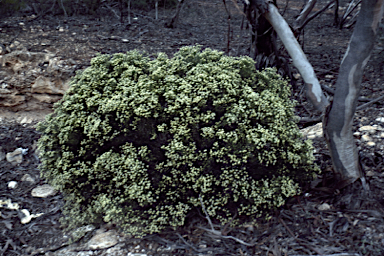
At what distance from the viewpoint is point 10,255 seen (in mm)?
3162

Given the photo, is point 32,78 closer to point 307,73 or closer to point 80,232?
point 80,232

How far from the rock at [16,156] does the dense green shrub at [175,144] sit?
6.52 feet

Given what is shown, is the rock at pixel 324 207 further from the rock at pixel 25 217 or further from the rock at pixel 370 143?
the rock at pixel 25 217

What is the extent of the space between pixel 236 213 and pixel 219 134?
0.77m

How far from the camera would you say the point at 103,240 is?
3.11 metres

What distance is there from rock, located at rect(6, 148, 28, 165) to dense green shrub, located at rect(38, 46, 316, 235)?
1.99m

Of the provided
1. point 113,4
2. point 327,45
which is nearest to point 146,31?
point 113,4

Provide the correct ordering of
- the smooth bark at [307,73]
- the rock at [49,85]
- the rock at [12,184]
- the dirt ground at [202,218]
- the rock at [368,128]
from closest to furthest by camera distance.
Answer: the dirt ground at [202,218]
the smooth bark at [307,73]
the rock at [368,128]
the rock at [12,184]
the rock at [49,85]

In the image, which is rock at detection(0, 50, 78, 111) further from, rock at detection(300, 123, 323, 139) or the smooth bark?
rock at detection(300, 123, 323, 139)

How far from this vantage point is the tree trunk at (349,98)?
260 cm

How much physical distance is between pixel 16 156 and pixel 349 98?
445 centimetres

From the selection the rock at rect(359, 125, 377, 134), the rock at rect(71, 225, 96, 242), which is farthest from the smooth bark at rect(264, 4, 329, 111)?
the rock at rect(71, 225, 96, 242)

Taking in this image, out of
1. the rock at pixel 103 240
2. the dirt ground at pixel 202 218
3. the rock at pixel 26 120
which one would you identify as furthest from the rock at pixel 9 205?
the rock at pixel 26 120

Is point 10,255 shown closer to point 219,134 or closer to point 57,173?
point 57,173
